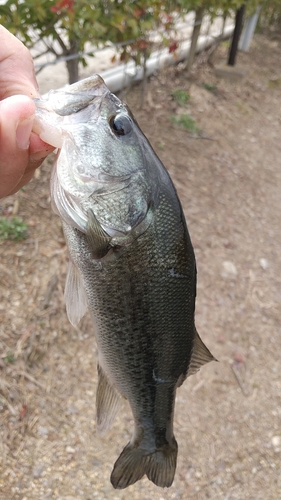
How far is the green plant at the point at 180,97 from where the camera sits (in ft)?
21.1

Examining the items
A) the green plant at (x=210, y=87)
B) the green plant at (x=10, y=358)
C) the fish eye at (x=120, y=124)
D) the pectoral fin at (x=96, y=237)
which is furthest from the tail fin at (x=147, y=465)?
the green plant at (x=210, y=87)

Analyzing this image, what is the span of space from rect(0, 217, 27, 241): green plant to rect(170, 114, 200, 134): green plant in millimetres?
3224

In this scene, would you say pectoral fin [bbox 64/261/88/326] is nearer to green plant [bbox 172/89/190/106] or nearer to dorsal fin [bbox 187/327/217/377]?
dorsal fin [bbox 187/327/217/377]

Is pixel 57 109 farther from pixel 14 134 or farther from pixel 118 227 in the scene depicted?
pixel 118 227

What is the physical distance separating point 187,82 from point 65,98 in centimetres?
607

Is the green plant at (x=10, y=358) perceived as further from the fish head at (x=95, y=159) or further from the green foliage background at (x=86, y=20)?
the green foliage background at (x=86, y=20)

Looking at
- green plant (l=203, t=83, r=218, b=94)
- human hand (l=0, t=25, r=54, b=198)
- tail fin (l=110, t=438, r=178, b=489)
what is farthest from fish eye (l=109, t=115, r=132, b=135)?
green plant (l=203, t=83, r=218, b=94)

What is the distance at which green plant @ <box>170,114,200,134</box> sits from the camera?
20.0 ft

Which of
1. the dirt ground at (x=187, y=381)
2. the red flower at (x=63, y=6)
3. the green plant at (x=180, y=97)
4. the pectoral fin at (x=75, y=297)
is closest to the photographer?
the pectoral fin at (x=75, y=297)

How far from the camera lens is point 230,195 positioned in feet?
17.6

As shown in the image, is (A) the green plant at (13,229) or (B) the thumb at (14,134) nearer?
(B) the thumb at (14,134)

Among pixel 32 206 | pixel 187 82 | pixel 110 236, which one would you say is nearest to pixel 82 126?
pixel 110 236

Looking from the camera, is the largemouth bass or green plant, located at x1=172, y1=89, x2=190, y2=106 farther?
green plant, located at x1=172, y1=89, x2=190, y2=106

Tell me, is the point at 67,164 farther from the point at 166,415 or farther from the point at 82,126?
the point at 166,415
